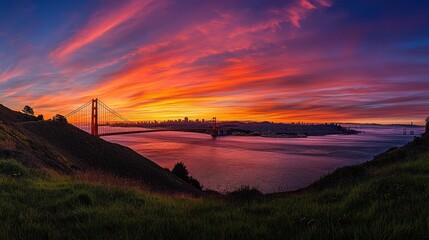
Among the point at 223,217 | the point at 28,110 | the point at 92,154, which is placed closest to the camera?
the point at 223,217

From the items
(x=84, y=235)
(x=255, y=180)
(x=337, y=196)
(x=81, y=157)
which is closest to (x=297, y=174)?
(x=255, y=180)

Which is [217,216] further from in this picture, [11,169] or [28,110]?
[28,110]

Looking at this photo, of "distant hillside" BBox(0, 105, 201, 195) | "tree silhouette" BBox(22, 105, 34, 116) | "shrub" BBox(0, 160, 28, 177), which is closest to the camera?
"shrub" BBox(0, 160, 28, 177)

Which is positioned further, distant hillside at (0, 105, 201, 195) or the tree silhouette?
the tree silhouette

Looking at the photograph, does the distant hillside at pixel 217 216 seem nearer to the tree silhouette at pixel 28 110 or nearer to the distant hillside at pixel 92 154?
the distant hillside at pixel 92 154

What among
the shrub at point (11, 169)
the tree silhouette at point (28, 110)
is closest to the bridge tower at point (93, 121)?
the tree silhouette at point (28, 110)

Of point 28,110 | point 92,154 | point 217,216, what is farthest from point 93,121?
point 217,216

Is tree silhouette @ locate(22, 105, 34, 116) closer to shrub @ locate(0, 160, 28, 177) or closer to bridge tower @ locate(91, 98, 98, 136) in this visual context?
bridge tower @ locate(91, 98, 98, 136)

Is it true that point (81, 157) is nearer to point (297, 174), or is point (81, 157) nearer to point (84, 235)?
point (84, 235)

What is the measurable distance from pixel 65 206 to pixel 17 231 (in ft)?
5.73

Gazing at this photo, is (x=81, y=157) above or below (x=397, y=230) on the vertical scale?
below

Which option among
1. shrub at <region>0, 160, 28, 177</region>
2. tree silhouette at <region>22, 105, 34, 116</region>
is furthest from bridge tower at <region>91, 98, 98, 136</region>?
shrub at <region>0, 160, 28, 177</region>

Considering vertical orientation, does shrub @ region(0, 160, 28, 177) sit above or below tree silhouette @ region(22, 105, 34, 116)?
below

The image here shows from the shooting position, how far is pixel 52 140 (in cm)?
2784
